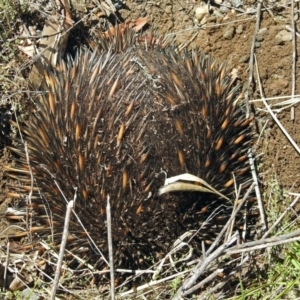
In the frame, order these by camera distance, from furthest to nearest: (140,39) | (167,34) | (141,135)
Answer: (167,34) → (140,39) → (141,135)

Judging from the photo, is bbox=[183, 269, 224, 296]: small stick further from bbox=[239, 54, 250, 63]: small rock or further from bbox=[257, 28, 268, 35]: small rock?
bbox=[257, 28, 268, 35]: small rock

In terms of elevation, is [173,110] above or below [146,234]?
above

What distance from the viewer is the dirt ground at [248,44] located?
4086 mm

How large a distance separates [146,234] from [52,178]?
0.55 m

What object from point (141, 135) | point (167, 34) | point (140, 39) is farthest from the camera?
point (167, 34)

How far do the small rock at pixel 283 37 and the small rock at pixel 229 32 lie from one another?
27cm

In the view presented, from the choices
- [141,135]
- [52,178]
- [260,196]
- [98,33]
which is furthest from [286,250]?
[98,33]

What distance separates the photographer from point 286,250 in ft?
12.4

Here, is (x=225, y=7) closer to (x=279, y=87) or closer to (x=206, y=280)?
(x=279, y=87)

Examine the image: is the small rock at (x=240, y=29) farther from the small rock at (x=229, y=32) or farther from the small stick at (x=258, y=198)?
the small stick at (x=258, y=198)

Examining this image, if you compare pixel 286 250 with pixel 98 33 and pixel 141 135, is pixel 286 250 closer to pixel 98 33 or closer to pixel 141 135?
pixel 141 135

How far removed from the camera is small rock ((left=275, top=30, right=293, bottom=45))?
4.30 metres

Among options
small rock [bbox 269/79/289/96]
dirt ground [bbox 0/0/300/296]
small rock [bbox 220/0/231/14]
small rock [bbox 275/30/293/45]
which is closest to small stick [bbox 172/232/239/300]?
dirt ground [bbox 0/0/300/296]

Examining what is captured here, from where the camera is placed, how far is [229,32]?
4.39 metres
